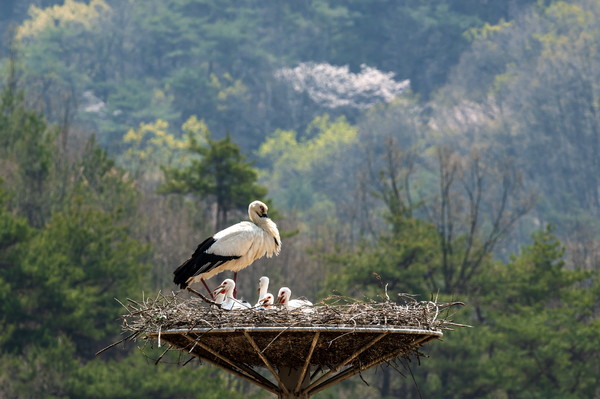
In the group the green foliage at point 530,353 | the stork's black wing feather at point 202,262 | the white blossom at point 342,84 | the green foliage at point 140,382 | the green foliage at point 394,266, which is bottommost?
the green foliage at point 140,382

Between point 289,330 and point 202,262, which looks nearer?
point 289,330

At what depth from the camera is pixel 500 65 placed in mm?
143375

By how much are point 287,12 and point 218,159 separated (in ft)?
316

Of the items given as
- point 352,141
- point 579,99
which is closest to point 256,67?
point 352,141

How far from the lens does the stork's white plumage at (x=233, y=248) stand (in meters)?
21.0

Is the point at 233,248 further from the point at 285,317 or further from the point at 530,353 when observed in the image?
the point at 530,353

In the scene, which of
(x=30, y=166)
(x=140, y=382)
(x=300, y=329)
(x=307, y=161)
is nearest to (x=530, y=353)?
(x=140, y=382)

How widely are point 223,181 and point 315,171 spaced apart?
65.0 metres

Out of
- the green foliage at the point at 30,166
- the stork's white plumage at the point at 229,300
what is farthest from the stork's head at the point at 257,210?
the green foliage at the point at 30,166

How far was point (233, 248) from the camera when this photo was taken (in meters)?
21.1

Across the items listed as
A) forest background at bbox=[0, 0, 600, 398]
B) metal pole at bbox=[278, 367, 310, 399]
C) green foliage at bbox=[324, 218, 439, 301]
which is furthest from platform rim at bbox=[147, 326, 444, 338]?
green foliage at bbox=[324, 218, 439, 301]

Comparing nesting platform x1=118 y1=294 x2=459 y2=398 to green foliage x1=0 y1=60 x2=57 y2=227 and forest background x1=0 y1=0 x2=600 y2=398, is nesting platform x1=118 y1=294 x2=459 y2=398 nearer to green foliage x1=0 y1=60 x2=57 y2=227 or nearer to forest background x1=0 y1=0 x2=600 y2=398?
forest background x1=0 y1=0 x2=600 y2=398

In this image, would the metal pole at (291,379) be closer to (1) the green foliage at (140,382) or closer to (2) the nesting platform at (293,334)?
(2) the nesting platform at (293,334)

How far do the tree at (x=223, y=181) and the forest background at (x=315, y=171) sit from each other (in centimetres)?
13
